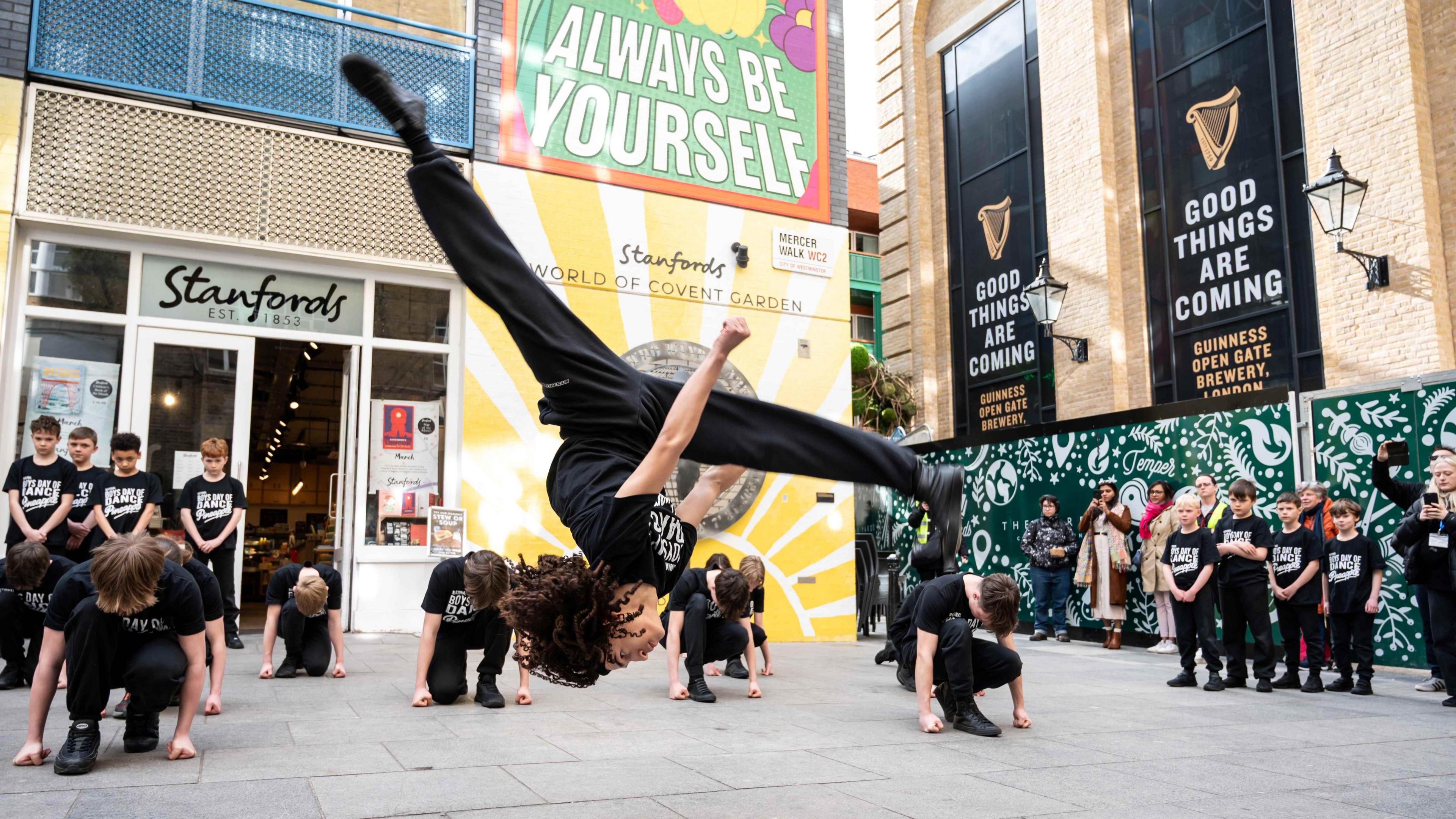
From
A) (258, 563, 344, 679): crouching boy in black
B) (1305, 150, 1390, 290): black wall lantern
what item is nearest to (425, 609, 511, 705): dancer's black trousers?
(258, 563, 344, 679): crouching boy in black

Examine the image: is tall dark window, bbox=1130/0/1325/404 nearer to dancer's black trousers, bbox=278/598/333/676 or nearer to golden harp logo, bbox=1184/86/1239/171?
golden harp logo, bbox=1184/86/1239/171

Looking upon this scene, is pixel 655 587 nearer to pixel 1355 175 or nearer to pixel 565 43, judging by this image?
pixel 565 43

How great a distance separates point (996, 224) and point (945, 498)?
14619mm

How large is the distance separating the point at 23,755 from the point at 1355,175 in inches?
547

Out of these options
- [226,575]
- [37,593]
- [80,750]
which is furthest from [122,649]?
[226,575]

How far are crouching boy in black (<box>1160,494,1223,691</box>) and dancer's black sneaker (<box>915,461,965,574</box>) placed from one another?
4.74 m

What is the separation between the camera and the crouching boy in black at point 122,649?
14.5 ft

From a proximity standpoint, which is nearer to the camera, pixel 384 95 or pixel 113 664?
pixel 384 95

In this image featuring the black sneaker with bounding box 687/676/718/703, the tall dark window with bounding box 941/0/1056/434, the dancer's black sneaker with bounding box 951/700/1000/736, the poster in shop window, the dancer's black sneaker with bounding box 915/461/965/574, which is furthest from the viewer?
the tall dark window with bounding box 941/0/1056/434

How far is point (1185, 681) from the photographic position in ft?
26.1

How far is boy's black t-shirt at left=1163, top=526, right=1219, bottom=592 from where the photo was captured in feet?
26.2

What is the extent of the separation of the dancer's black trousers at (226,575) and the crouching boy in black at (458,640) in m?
2.53

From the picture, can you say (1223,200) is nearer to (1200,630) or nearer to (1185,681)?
(1200,630)

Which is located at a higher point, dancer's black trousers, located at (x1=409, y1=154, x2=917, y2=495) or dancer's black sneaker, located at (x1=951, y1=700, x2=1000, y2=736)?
dancer's black trousers, located at (x1=409, y1=154, x2=917, y2=495)
